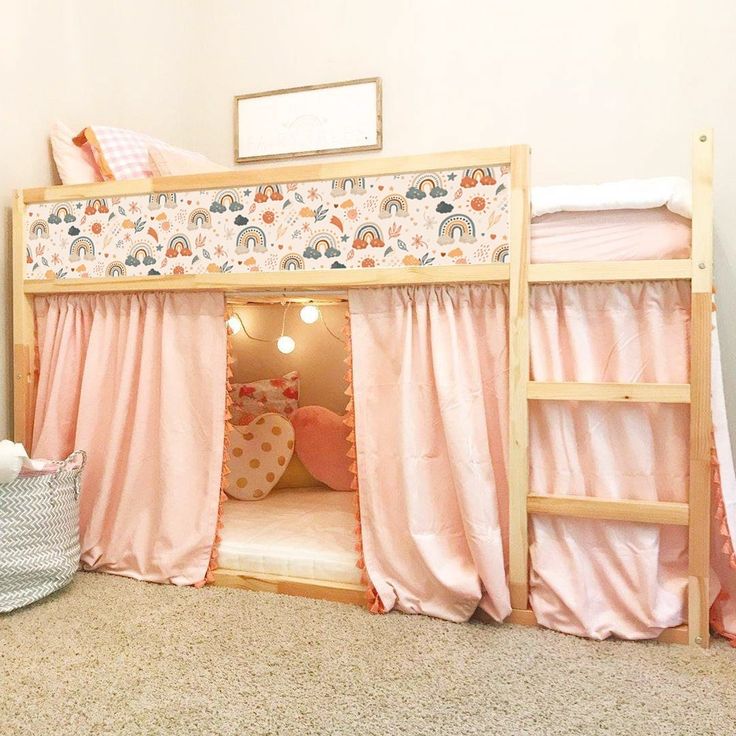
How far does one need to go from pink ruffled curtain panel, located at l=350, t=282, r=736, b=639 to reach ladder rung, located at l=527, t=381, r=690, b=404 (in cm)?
5

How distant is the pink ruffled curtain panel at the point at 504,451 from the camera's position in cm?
162

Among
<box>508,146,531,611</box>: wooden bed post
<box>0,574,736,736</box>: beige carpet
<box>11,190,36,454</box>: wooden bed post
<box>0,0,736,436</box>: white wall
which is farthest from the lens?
<box>0,0,736,436</box>: white wall

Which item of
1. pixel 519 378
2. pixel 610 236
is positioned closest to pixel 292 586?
pixel 519 378

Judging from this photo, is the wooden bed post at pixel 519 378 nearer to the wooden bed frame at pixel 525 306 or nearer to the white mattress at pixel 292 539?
the wooden bed frame at pixel 525 306

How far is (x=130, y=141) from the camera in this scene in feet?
7.25

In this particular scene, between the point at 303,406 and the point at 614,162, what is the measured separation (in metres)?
1.47

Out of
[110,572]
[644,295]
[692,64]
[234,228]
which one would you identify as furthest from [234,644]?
[692,64]

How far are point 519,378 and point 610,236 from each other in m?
0.41

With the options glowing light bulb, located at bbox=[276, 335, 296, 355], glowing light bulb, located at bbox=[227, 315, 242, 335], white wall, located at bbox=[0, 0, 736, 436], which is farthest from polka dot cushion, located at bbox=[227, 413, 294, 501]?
white wall, located at bbox=[0, 0, 736, 436]

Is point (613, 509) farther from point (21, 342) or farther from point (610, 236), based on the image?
point (21, 342)

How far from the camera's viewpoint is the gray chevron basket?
169 cm

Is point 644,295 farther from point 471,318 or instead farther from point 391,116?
point 391,116

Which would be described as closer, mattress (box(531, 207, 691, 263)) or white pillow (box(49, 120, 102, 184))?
mattress (box(531, 207, 691, 263))

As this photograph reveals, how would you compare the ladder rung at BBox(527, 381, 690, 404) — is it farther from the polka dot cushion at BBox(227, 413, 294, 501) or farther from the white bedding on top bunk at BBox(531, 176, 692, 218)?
the polka dot cushion at BBox(227, 413, 294, 501)
